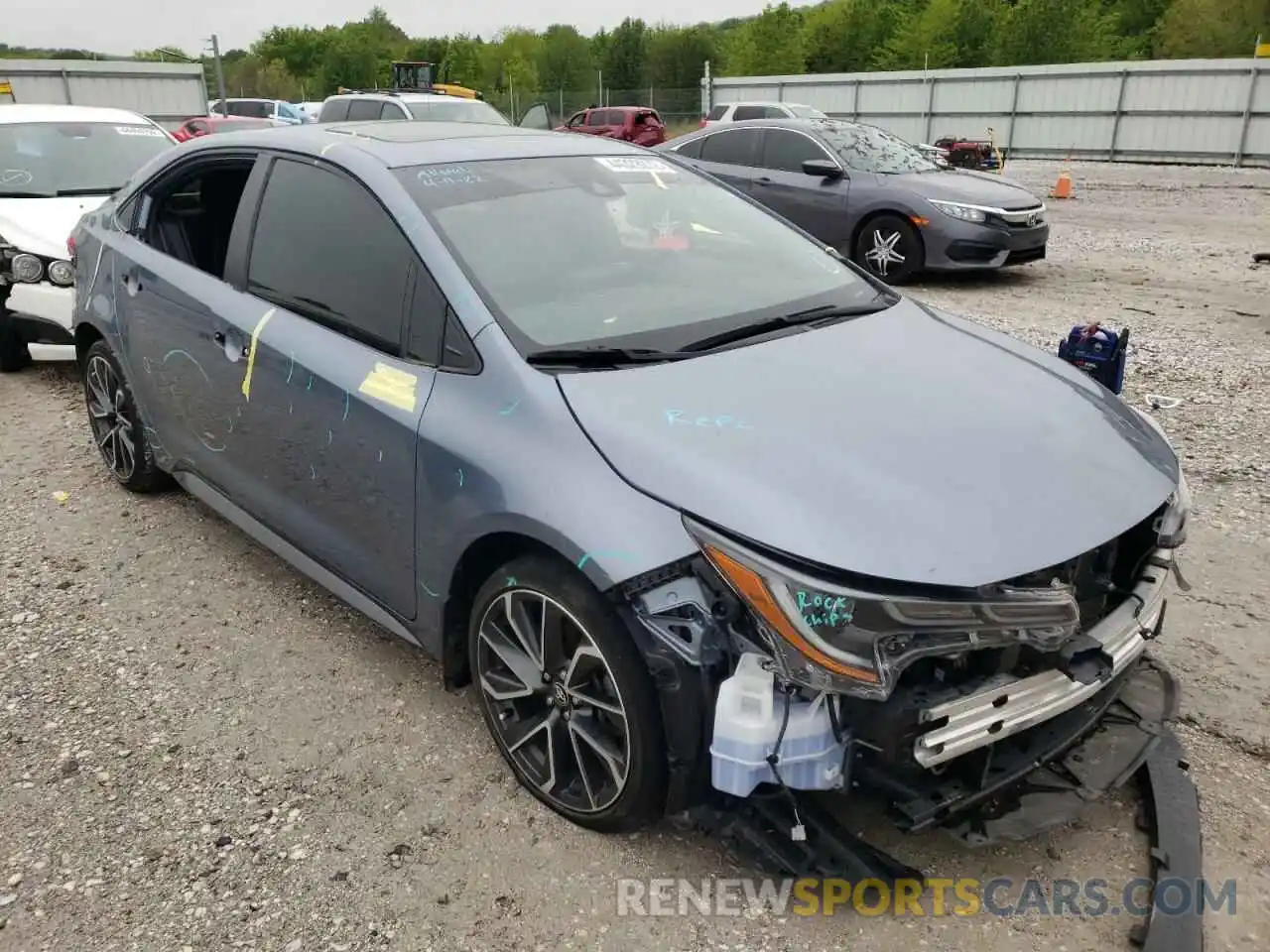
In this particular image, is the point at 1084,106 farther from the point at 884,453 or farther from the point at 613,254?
the point at 884,453

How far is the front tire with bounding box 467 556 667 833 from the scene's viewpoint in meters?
2.30

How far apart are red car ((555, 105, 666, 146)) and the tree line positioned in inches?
814

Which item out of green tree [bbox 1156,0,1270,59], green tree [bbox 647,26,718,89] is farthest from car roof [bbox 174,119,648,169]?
green tree [bbox 647,26,718,89]

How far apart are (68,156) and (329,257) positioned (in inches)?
216

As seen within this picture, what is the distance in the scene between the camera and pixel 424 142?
331 centimetres

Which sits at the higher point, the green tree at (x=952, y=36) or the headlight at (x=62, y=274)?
the green tree at (x=952, y=36)

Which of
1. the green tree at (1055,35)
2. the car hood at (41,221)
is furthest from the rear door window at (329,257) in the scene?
the green tree at (1055,35)

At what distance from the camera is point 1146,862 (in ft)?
8.09

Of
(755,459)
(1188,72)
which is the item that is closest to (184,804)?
(755,459)

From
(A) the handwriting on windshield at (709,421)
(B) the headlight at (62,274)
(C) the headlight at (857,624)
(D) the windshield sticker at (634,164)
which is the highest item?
(D) the windshield sticker at (634,164)

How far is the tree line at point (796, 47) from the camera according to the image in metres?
53.9

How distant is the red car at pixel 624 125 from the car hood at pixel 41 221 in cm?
2063

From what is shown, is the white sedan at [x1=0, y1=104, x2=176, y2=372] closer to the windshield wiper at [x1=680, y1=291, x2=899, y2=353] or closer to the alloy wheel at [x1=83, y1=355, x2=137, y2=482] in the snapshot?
the alloy wheel at [x1=83, y1=355, x2=137, y2=482]

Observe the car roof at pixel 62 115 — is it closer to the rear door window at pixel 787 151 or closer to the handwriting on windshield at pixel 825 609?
the rear door window at pixel 787 151
